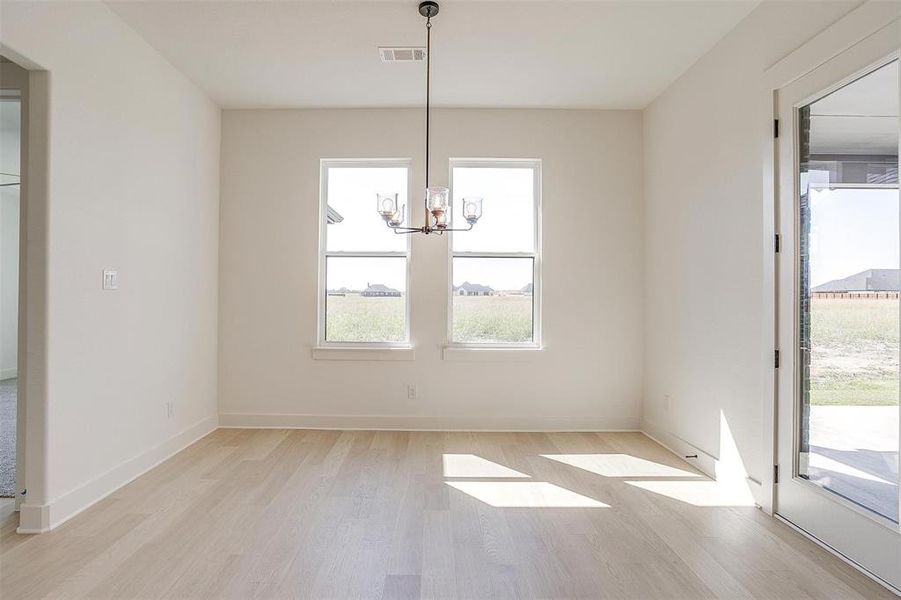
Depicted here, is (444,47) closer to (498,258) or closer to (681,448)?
(498,258)

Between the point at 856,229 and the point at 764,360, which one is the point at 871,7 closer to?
the point at 856,229

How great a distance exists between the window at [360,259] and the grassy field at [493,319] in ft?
1.76

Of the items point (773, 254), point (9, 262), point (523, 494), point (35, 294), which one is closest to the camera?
point (35, 294)

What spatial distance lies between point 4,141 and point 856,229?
26.4 feet

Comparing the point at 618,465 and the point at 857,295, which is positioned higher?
the point at 857,295

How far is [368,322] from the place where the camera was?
478cm

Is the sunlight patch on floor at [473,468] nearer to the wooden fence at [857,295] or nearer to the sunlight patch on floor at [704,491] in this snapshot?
the sunlight patch on floor at [704,491]

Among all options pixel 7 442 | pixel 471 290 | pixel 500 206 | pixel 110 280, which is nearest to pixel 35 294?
pixel 110 280

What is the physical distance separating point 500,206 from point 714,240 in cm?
A: 194

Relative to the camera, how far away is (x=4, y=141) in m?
5.88

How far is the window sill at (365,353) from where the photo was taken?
4652 millimetres

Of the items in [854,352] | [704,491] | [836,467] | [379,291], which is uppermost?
[379,291]

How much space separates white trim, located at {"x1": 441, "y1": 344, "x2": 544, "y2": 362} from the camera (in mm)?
4660

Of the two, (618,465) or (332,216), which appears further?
(332,216)
